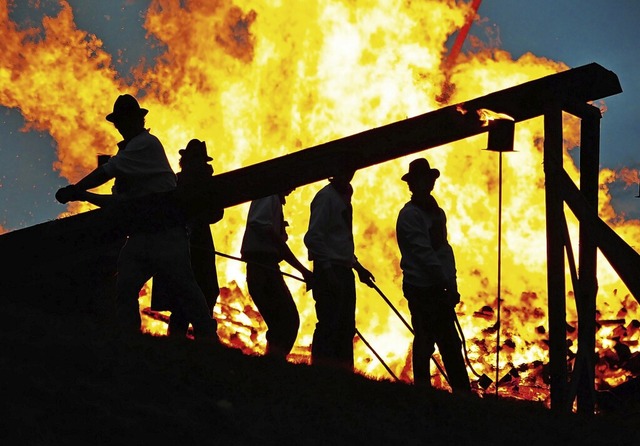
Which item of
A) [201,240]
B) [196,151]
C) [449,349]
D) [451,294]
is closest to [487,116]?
[451,294]

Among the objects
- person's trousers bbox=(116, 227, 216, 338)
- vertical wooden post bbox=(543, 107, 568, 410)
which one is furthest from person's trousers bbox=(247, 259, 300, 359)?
vertical wooden post bbox=(543, 107, 568, 410)

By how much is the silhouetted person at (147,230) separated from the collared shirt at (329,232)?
1510mm

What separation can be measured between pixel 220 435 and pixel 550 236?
3181mm

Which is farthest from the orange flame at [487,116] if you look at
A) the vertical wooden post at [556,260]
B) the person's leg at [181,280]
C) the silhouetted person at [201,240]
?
the silhouetted person at [201,240]

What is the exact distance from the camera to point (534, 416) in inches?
256

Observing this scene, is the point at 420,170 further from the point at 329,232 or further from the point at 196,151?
the point at 196,151

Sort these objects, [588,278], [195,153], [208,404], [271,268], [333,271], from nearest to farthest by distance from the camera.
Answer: [208,404] → [588,278] → [333,271] → [271,268] → [195,153]

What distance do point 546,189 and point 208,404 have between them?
312 cm

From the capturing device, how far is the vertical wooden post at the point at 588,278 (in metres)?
7.01

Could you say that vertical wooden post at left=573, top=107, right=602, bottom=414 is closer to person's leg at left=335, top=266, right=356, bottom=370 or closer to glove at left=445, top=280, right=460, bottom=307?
glove at left=445, top=280, right=460, bottom=307

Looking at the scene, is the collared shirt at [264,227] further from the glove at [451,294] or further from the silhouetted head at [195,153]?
the glove at [451,294]

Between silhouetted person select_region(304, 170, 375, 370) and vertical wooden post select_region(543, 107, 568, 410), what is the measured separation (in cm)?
172

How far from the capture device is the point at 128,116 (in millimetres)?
7207

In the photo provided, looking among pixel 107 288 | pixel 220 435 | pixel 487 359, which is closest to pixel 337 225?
pixel 107 288
